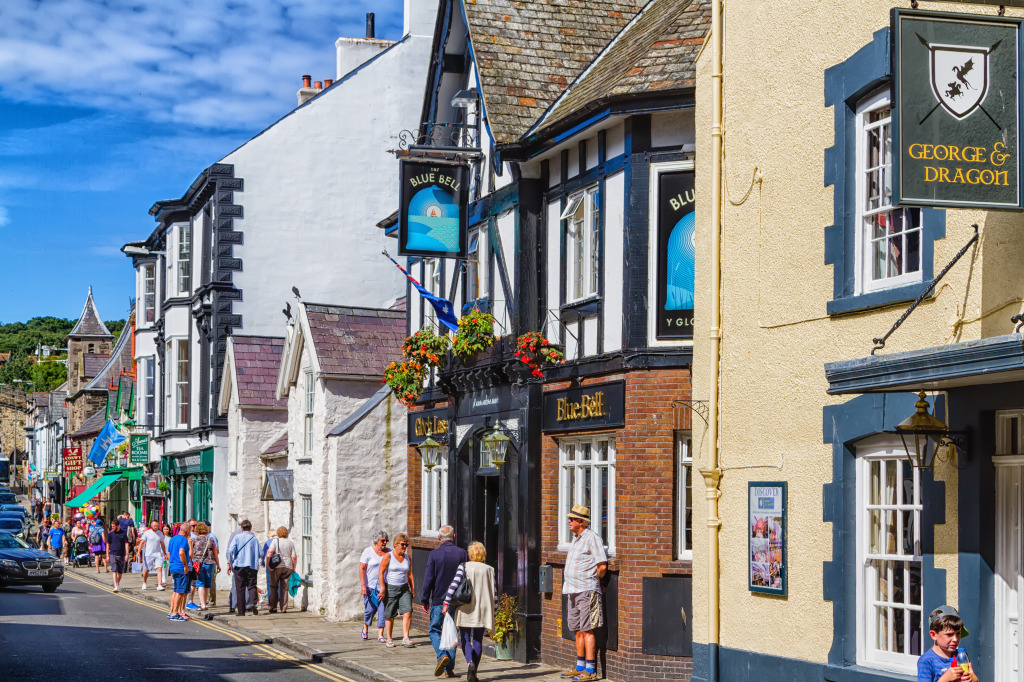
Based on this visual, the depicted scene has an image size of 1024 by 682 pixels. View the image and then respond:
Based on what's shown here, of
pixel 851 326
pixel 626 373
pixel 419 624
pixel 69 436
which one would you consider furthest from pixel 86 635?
pixel 69 436

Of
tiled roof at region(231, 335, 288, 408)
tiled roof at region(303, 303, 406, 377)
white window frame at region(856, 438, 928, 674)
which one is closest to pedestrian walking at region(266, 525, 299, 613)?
tiled roof at region(303, 303, 406, 377)

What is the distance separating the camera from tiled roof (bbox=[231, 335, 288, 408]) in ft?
107

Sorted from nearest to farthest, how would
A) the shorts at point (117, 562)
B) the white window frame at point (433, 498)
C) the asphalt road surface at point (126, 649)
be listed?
the asphalt road surface at point (126, 649)
the white window frame at point (433, 498)
the shorts at point (117, 562)

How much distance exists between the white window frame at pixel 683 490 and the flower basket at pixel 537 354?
2501 millimetres

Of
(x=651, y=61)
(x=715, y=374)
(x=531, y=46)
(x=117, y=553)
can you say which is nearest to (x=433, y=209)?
(x=531, y=46)

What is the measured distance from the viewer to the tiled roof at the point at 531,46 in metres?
19.4

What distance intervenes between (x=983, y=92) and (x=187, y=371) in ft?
110

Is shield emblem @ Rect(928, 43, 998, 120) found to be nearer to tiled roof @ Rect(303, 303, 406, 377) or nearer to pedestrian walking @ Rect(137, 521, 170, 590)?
tiled roof @ Rect(303, 303, 406, 377)

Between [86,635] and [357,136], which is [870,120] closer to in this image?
[86,635]

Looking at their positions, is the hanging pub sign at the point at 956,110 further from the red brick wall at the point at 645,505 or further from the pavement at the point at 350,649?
the pavement at the point at 350,649

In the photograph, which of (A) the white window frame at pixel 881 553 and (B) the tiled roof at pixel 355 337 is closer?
(A) the white window frame at pixel 881 553

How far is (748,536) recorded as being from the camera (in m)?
12.7

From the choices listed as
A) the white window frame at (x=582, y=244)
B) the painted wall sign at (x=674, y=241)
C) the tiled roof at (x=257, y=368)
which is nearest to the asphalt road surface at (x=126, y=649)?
the white window frame at (x=582, y=244)

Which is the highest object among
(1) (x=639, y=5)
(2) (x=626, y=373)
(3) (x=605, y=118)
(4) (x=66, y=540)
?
(1) (x=639, y=5)
